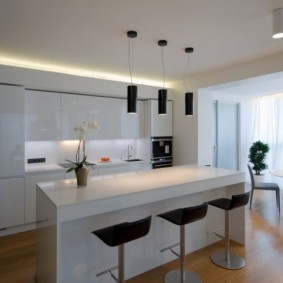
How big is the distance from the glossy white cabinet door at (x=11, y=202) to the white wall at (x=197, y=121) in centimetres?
313

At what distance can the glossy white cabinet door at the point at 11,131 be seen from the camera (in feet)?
11.2

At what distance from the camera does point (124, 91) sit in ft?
14.8

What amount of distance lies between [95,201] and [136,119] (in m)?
3.20

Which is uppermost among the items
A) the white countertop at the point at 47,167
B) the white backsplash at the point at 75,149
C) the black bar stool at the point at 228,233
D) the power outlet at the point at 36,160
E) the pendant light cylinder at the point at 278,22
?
the pendant light cylinder at the point at 278,22

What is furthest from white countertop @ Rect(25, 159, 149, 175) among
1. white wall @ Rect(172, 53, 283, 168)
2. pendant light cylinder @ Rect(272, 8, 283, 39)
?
pendant light cylinder @ Rect(272, 8, 283, 39)

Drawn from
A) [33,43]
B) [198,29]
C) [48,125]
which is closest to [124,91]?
[48,125]

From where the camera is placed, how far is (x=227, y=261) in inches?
109

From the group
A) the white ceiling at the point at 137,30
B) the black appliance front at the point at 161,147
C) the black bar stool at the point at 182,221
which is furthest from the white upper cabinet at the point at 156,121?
the black bar stool at the point at 182,221

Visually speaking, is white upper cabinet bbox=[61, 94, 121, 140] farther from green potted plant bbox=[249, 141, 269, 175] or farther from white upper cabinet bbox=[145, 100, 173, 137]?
green potted plant bbox=[249, 141, 269, 175]

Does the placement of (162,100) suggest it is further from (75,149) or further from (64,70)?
(75,149)

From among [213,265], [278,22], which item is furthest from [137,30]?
[213,265]

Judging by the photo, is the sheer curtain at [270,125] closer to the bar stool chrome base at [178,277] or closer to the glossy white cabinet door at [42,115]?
the bar stool chrome base at [178,277]

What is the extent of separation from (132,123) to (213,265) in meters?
3.00

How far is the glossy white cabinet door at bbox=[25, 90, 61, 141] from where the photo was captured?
12.4ft
